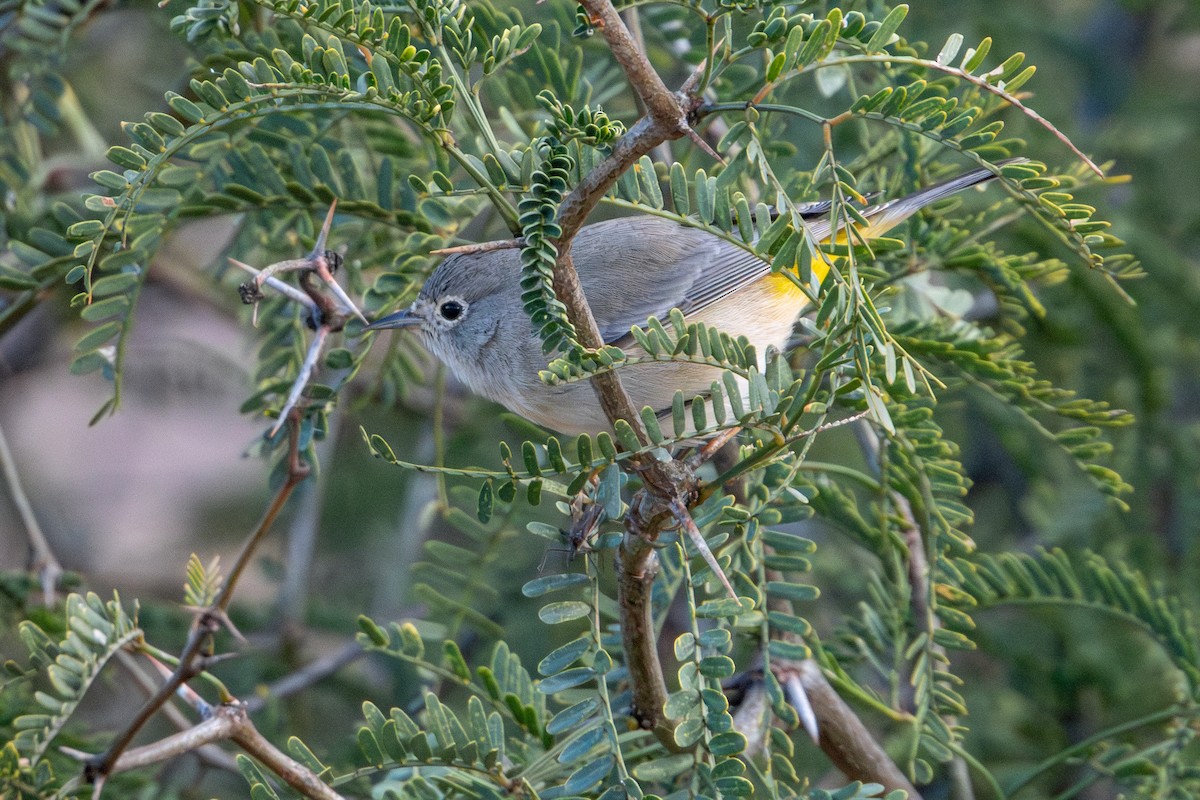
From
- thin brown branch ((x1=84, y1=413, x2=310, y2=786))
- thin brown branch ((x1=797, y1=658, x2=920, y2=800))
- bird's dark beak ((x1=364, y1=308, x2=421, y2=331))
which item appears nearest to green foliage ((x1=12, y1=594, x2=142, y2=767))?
thin brown branch ((x1=84, y1=413, x2=310, y2=786))

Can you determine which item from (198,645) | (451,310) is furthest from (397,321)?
(198,645)

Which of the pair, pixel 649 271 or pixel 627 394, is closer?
pixel 627 394

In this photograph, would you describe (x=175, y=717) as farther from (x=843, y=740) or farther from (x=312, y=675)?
(x=843, y=740)

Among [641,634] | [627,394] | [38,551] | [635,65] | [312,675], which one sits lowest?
[312,675]

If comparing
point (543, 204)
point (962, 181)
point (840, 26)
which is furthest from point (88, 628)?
point (962, 181)

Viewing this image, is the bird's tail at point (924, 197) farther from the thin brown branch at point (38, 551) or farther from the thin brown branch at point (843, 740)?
the thin brown branch at point (38, 551)

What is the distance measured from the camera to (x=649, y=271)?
2.72 meters

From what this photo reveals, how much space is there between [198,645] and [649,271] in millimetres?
1469

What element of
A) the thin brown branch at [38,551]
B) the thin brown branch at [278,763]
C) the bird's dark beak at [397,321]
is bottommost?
the thin brown branch at [38,551]

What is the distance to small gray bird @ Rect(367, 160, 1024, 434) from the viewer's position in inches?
101

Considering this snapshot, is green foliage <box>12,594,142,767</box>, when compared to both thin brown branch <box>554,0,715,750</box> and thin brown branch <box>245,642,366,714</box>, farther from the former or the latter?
thin brown branch <box>245,642,366,714</box>

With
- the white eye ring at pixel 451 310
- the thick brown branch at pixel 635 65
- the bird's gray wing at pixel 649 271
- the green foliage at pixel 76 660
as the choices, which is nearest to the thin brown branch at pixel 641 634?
the thick brown branch at pixel 635 65

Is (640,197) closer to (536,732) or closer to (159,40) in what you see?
(536,732)

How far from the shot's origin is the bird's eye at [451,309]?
2.76 m
